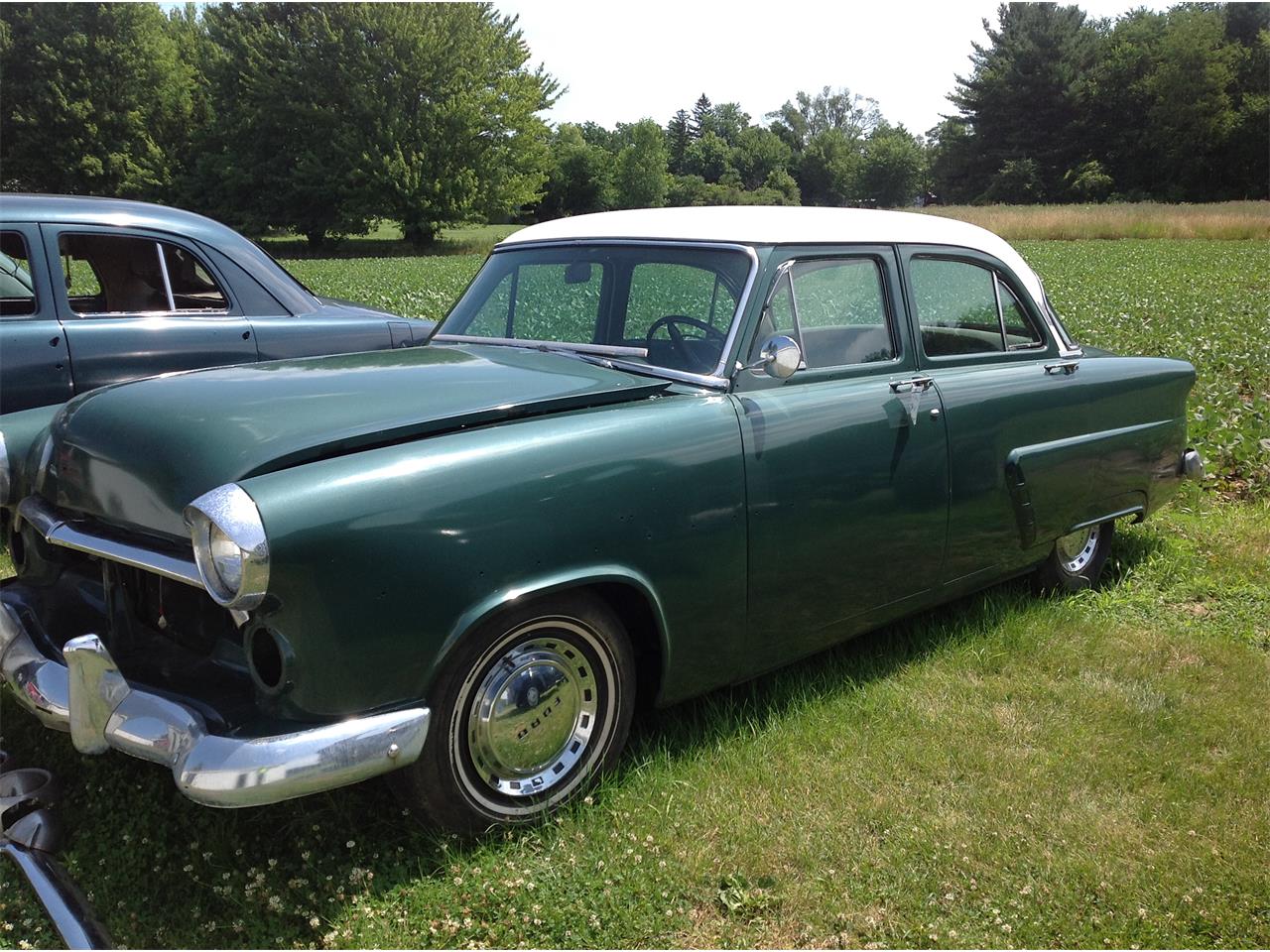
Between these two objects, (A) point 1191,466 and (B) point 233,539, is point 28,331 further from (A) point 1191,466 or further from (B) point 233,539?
(A) point 1191,466

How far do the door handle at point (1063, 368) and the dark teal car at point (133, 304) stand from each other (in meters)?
3.37

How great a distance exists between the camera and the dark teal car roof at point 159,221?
16.2 feet

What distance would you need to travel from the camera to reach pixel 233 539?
2.16m

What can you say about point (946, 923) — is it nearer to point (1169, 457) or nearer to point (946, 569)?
point (946, 569)

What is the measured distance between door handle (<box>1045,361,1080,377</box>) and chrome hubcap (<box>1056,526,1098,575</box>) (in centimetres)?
75

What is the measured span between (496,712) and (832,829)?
101cm

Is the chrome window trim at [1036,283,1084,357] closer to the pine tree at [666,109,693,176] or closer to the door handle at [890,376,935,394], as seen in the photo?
the door handle at [890,376,935,394]

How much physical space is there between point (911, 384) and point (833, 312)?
14.6 inches

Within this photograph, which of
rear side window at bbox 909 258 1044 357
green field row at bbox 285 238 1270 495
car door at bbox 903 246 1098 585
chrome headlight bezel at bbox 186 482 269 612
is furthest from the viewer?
green field row at bbox 285 238 1270 495

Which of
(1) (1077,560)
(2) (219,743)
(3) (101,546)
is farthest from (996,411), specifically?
(3) (101,546)

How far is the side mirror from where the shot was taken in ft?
9.91

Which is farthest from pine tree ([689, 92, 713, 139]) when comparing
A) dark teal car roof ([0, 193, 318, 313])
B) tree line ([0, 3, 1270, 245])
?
dark teal car roof ([0, 193, 318, 313])

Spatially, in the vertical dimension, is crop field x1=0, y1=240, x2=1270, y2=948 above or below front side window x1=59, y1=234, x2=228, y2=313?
below

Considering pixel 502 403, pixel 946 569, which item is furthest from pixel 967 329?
pixel 502 403
